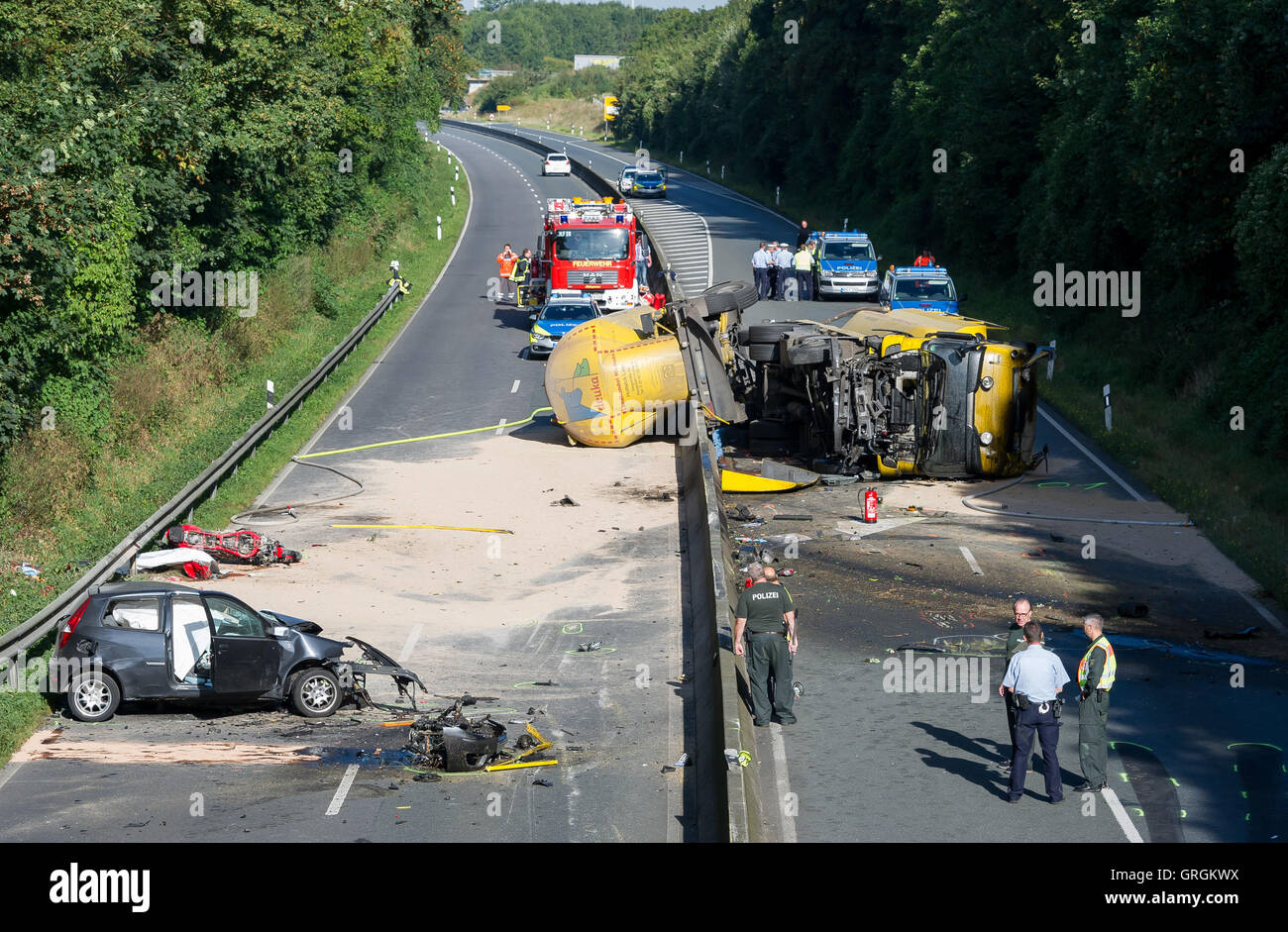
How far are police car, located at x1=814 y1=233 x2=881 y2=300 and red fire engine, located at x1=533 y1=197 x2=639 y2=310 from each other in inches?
237

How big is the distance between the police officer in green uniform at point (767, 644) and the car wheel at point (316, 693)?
13.8ft

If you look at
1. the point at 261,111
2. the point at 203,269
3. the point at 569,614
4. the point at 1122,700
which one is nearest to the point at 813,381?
the point at 569,614

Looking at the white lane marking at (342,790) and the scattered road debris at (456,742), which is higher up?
the scattered road debris at (456,742)

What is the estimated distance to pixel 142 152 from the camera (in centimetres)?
2762

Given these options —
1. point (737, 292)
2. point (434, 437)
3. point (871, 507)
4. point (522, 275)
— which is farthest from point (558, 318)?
point (871, 507)

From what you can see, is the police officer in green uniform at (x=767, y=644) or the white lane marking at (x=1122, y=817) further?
the police officer in green uniform at (x=767, y=644)

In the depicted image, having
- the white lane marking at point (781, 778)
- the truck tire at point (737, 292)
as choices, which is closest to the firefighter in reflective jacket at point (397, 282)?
the truck tire at point (737, 292)

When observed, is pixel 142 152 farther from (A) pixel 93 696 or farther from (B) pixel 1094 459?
(B) pixel 1094 459

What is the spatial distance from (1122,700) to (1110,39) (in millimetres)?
27345

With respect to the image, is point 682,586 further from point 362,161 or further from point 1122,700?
point 362,161

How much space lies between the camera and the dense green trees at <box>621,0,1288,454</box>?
87.6 feet

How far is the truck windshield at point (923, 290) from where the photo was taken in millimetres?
34500

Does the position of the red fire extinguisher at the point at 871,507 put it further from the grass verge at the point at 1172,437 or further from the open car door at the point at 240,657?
the open car door at the point at 240,657

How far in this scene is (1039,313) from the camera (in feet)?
127
